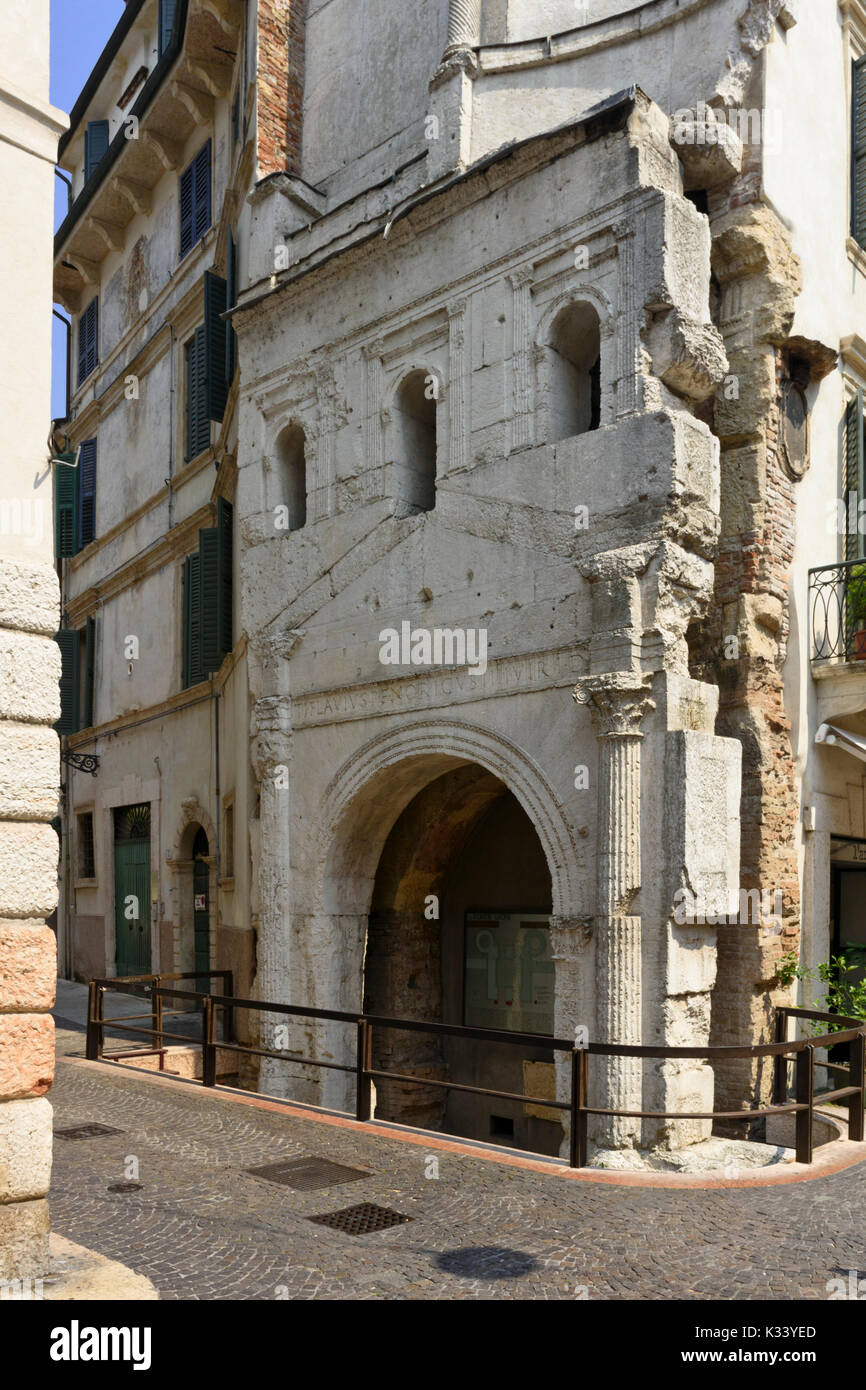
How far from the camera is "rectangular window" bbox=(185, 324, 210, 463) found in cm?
1622

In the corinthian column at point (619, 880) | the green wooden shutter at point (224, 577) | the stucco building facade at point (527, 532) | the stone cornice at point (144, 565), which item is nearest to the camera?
the corinthian column at point (619, 880)

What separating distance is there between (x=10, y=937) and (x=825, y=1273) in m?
3.99

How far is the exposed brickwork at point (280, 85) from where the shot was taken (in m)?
14.1

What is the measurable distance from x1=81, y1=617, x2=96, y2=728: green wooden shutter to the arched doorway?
31.8ft

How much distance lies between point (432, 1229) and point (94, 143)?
67.0 ft

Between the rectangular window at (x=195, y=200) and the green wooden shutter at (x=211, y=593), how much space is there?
16.7 ft

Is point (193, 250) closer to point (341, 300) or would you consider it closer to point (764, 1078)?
point (341, 300)

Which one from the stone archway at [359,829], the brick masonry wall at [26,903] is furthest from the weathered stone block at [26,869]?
the stone archway at [359,829]

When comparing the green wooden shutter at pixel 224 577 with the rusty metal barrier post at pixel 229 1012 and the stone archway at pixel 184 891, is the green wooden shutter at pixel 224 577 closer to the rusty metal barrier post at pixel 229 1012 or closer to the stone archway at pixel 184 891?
the stone archway at pixel 184 891

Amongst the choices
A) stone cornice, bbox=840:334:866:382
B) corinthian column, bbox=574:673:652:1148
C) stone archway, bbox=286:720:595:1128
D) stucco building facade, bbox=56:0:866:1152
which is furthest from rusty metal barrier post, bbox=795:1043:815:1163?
stone cornice, bbox=840:334:866:382

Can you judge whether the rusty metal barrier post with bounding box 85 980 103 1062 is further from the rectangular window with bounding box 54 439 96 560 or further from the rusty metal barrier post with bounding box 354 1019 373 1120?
the rectangular window with bounding box 54 439 96 560

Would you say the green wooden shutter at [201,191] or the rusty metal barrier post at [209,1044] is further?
the green wooden shutter at [201,191]

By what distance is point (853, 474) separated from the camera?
12.6 m

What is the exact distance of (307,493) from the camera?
41.4ft
